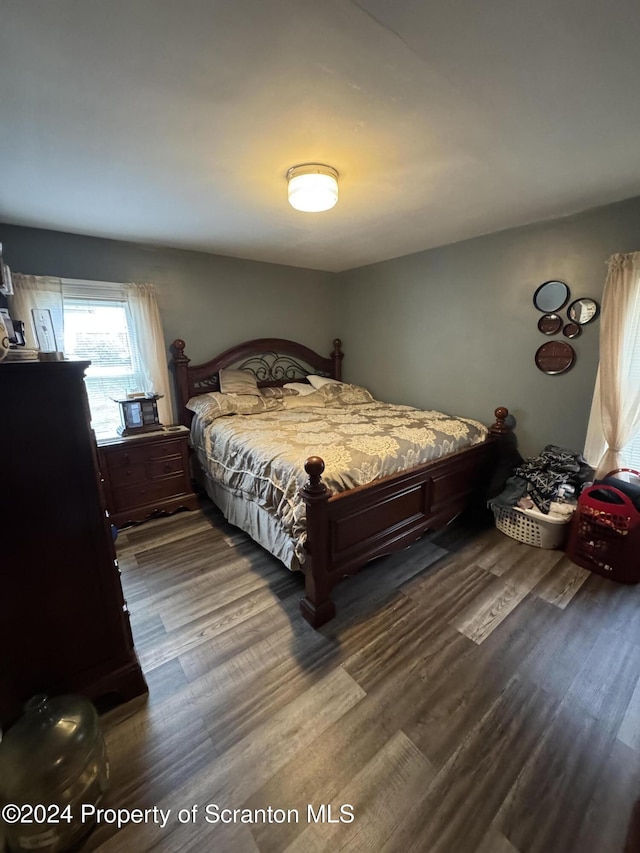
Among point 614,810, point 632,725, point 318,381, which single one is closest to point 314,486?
point 614,810

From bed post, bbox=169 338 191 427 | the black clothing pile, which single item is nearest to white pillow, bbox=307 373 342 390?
bed post, bbox=169 338 191 427

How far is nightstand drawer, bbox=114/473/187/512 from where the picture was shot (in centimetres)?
284

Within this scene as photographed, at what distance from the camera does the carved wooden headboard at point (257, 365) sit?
3418 mm

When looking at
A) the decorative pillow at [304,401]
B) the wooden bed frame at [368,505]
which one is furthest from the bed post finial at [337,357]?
the wooden bed frame at [368,505]

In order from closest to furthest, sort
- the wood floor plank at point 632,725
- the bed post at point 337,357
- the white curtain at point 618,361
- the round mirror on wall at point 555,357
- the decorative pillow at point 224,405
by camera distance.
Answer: the wood floor plank at point 632,725, the white curtain at point 618,361, the round mirror on wall at point 555,357, the decorative pillow at point 224,405, the bed post at point 337,357

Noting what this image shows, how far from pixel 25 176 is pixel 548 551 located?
405cm

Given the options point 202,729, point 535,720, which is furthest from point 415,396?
point 202,729

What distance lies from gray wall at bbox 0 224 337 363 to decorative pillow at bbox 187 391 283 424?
1.70 ft

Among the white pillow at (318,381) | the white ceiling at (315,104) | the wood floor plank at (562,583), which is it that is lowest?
the wood floor plank at (562,583)

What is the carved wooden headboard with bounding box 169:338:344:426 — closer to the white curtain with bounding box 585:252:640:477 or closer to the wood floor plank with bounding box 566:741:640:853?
the white curtain with bounding box 585:252:640:477

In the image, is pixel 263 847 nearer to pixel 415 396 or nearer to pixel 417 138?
pixel 417 138

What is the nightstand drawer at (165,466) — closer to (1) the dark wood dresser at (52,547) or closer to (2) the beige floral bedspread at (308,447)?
(2) the beige floral bedspread at (308,447)

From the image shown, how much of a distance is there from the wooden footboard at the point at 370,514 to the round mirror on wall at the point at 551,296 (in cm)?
122

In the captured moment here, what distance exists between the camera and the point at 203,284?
3.48m
